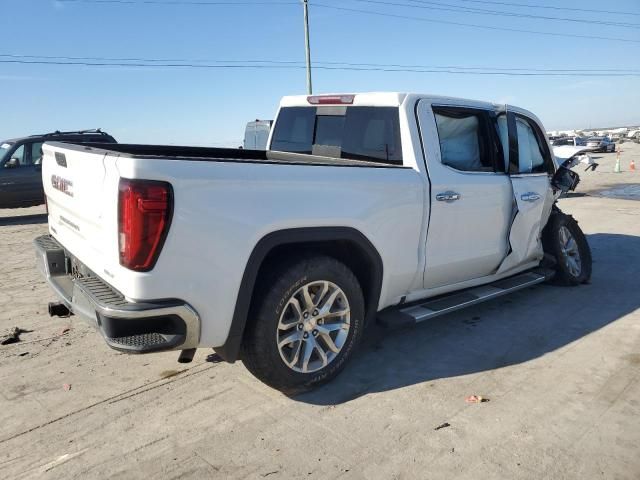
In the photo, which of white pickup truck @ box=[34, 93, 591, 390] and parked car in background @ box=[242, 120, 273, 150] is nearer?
white pickup truck @ box=[34, 93, 591, 390]

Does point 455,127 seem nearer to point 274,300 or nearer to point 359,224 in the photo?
point 359,224

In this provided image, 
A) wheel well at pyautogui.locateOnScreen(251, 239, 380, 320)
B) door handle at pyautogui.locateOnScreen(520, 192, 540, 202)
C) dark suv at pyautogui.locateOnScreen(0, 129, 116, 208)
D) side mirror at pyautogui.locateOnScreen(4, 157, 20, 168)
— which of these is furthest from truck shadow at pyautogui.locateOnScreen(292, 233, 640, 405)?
side mirror at pyautogui.locateOnScreen(4, 157, 20, 168)

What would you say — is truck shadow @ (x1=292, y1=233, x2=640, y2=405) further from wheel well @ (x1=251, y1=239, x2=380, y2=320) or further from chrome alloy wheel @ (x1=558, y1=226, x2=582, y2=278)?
wheel well @ (x1=251, y1=239, x2=380, y2=320)

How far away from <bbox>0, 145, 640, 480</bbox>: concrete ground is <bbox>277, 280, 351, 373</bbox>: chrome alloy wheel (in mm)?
240

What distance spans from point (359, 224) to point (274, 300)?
29.9 inches

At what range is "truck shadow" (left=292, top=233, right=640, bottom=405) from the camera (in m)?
3.55

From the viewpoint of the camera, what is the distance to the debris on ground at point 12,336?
13.8 ft

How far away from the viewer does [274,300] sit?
3.04 meters

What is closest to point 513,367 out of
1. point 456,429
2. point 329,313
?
point 456,429

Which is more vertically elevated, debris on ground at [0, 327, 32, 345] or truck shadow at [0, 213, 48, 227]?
debris on ground at [0, 327, 32, 345]

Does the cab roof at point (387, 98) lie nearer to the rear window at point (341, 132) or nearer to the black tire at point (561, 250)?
the rear window at point (341, 132)

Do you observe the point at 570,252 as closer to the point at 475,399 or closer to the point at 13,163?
the point at 475,399

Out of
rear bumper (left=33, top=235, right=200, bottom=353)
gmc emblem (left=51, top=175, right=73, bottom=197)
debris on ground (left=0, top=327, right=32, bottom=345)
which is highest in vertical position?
gmc emblem (left=51, top=175, right=73, bottom=197)

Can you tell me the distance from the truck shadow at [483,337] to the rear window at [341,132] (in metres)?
1.50
